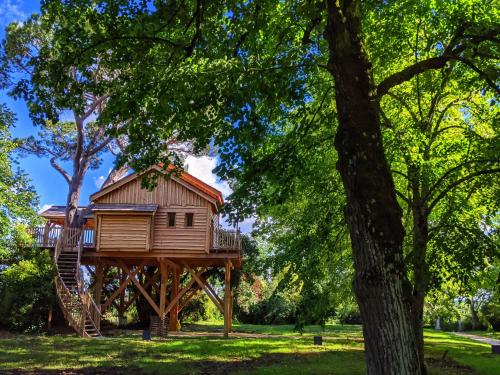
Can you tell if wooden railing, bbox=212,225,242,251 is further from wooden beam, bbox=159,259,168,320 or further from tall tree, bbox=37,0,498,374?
tall tree, bbox=37,0,498,374

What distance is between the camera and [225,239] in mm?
26172

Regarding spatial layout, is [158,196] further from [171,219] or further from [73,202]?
[73,202]

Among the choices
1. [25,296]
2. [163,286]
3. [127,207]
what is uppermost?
[127,207]

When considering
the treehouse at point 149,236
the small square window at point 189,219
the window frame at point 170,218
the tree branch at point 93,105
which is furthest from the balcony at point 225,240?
the tree branch at point 93,105

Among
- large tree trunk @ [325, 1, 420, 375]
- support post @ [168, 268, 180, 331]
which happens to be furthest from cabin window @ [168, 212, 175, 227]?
large tree trunk @ [325, 1, 420, 375]

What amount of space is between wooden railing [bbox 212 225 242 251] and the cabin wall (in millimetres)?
723

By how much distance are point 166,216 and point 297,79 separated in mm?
19157

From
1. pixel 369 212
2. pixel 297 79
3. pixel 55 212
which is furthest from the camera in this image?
pixel 55 212

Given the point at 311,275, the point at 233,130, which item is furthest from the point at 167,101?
the point at 311,275

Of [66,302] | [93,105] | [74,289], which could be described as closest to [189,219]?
[74,289]

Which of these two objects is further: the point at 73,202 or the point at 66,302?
the point at 73,202

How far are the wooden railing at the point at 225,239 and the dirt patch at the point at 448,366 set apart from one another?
38.4 feet

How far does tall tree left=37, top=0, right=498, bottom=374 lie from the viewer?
480cm

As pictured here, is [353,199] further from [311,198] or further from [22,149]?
[22,149]
